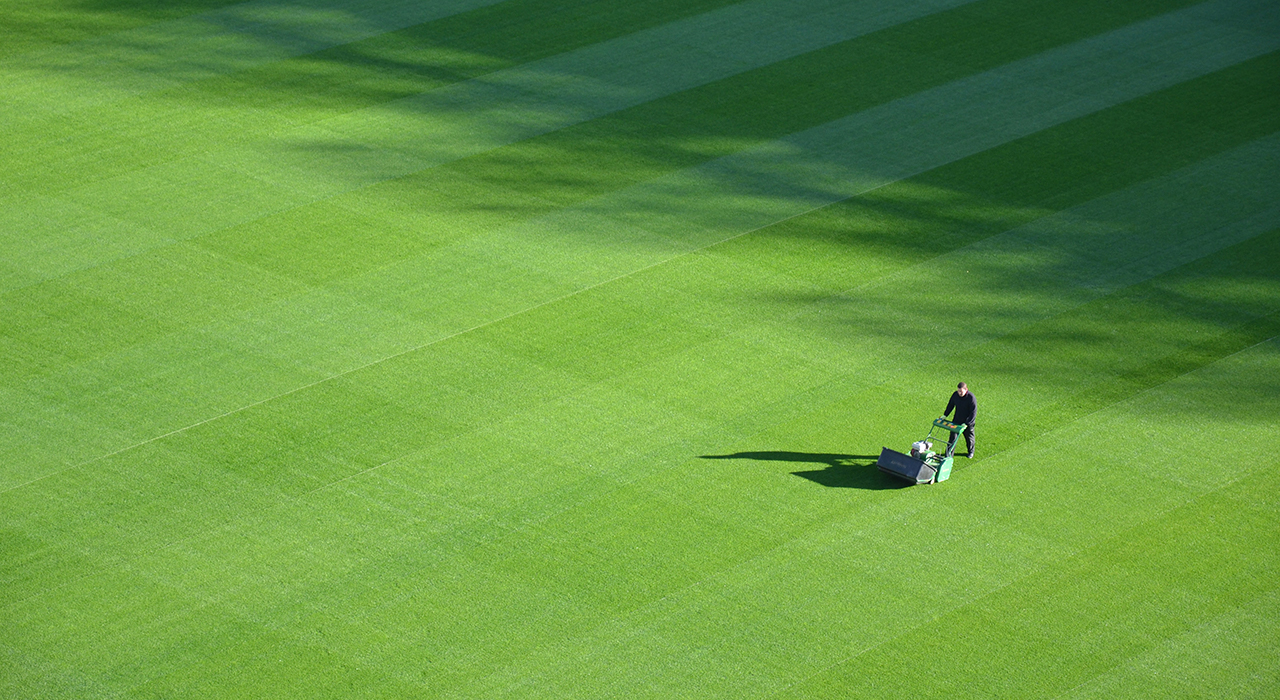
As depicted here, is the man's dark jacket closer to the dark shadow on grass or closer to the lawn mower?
the lawn mower

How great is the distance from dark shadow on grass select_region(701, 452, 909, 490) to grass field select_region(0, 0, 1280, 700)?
7 centimetres

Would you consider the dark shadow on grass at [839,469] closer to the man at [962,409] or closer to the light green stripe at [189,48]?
the man at [962,409]

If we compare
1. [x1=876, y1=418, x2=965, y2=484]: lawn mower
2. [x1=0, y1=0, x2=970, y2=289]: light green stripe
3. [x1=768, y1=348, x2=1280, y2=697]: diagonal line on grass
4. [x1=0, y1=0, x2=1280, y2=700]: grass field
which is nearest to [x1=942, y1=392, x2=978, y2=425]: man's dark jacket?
[x1=876, y1=418, x2=965, y2=484]: lawn mower

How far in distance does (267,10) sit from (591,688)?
2195cm

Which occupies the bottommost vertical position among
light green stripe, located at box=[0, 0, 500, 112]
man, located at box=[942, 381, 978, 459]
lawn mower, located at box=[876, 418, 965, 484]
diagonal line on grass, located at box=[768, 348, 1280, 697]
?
diagonal line on grass, located at box=[768, 348, 1280, 697]

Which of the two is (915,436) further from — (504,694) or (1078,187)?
(1078,187)

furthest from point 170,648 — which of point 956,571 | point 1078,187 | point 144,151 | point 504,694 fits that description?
point 1078,187

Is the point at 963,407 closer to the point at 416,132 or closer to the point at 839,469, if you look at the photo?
the point at 839,469

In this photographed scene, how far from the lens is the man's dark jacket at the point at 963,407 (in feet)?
56.7

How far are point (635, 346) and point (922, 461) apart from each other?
15.6ft

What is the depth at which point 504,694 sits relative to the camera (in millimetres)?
14062

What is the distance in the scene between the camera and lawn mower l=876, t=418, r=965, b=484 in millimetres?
17094

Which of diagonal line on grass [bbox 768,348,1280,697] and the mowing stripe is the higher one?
the mowing stripe

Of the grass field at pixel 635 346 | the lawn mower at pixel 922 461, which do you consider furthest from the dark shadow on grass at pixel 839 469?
the lawn mower at pixel 922 461
